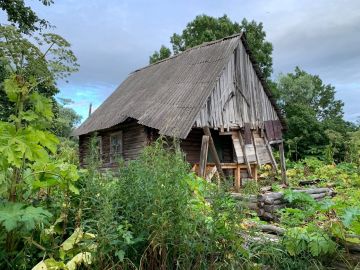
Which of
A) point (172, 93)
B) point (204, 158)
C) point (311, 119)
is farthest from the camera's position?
point (311, 119)

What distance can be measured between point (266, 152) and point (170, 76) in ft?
17.7

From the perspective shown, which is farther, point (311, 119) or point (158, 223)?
point (311, 119)

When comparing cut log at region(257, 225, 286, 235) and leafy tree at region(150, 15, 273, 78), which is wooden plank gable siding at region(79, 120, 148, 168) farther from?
leafy tree at region(150, 15, 273, 78)

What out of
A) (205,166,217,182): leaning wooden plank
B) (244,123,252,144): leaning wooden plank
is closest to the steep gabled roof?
(205,166,217,182): leaning wooden plank

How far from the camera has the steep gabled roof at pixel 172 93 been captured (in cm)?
1276

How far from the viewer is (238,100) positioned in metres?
15.0

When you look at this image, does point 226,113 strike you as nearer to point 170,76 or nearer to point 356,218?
point 170,76

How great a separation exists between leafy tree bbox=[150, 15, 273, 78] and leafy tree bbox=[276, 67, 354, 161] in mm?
4498

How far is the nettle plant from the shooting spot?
8.56 ft

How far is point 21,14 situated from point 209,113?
772 cm

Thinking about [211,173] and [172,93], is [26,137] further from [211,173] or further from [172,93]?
[172,93]

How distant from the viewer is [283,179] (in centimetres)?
1611

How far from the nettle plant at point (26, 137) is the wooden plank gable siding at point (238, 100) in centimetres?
986

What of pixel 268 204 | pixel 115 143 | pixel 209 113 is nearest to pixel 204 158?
pixel 209 113
